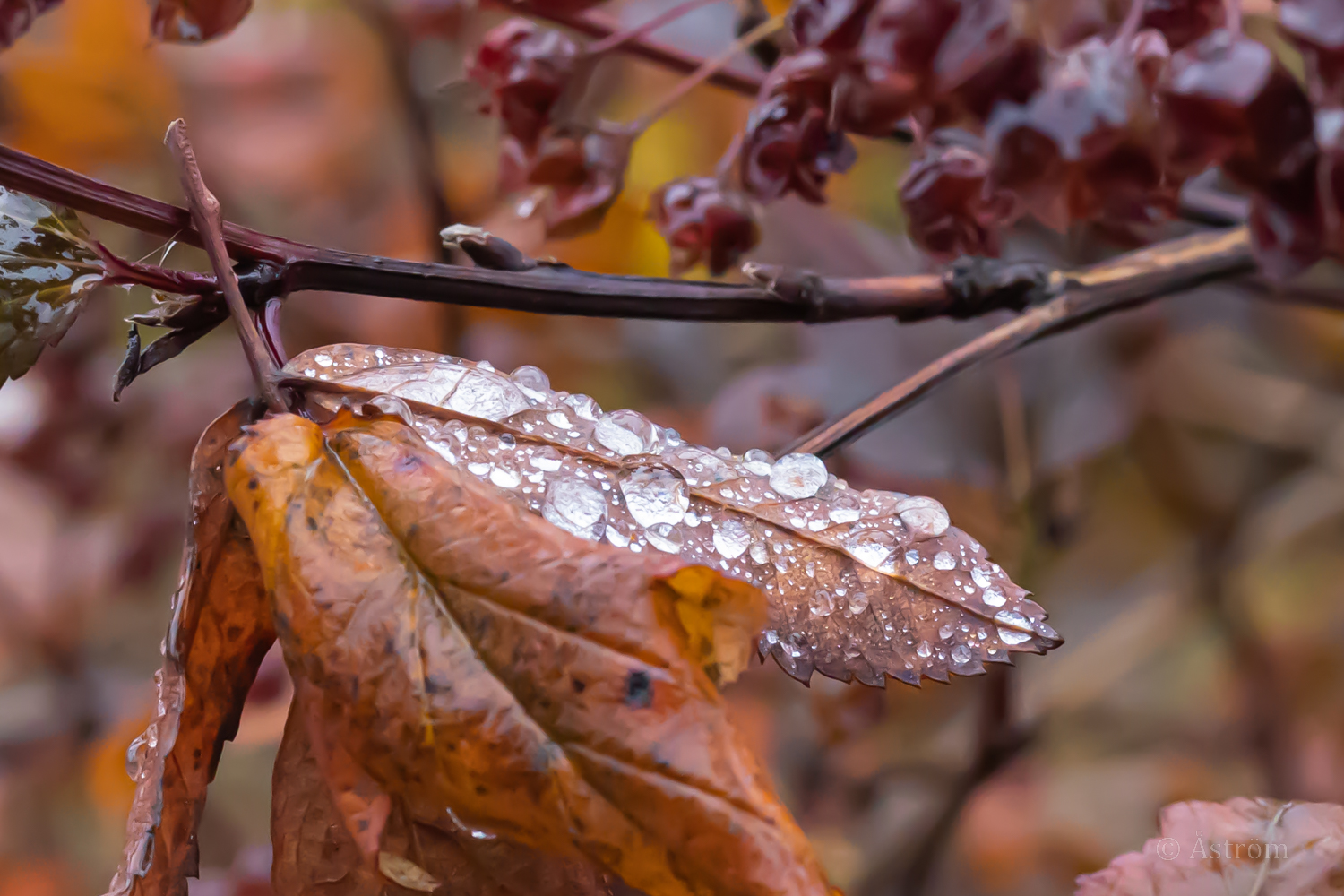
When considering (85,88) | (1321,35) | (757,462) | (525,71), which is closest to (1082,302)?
(1321,35)

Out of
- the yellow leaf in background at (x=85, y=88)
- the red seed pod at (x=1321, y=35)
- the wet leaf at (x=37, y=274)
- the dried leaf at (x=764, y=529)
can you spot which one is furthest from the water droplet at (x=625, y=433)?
the yellow leaf in background at (x=85, y=88)

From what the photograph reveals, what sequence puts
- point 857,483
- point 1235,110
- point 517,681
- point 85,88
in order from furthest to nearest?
point 85,88, point 857,483, point 1235,110, point 517,681

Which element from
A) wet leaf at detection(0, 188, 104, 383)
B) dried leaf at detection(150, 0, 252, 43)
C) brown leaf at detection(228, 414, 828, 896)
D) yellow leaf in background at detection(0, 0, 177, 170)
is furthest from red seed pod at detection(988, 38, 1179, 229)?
yellow leaf in background at detection(0, 0, 177, 170)

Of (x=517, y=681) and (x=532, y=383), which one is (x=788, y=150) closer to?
(x=532, y=383)

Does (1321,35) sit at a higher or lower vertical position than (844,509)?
higher

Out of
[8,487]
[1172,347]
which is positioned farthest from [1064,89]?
[8,487]

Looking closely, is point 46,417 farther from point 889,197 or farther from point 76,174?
point 889,197

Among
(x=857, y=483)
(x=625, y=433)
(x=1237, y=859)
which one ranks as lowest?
(x=857, y=483)
